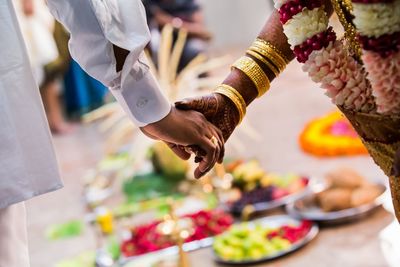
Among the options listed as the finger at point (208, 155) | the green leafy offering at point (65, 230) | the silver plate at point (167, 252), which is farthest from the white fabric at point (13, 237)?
the green leafy offering at point (65, 230)

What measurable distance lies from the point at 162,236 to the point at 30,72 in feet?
6.50

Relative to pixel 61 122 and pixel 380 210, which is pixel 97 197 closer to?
pixel 380 210

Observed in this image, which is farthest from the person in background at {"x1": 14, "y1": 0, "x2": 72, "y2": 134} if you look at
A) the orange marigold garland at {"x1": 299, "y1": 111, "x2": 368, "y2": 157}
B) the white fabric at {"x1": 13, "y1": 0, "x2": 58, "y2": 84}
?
the orange marigold garland at {"x1": 299, "y1": 111, "x2": 368, "y2": 157}

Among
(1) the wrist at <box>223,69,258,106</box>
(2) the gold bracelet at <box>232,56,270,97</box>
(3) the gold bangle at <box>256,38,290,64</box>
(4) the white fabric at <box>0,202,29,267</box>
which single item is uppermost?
(3) the gold bangle at <box>256,38,290,64</box>

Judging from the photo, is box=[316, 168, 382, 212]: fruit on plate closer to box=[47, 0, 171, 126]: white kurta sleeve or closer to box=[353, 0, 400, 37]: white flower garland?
box=[47, 0, 171, 126]: white kurta sleeve

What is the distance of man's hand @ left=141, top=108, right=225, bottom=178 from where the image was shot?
1897mm

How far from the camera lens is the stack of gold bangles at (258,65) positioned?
1.95 m

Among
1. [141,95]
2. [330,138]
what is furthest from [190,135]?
[330,138]

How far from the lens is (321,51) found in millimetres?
1613

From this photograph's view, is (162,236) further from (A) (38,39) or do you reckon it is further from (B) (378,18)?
(A) (38,39)

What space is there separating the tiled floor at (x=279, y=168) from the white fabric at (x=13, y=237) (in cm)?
168

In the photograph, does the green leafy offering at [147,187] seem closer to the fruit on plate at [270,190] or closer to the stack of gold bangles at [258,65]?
the fruit on plate at [270,190]

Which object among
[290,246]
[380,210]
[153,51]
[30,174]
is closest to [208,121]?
[30,174]

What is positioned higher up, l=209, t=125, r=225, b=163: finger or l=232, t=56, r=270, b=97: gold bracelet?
l=232, t=56, r=270, b=97: gold bracelet
